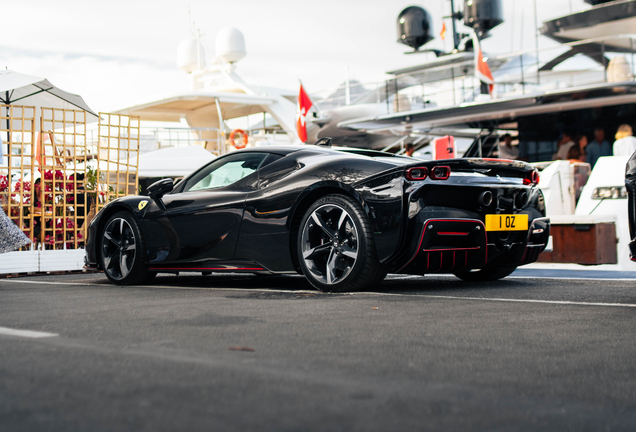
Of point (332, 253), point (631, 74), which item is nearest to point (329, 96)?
point (631, 74)

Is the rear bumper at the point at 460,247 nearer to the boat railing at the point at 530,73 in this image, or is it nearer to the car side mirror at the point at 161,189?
the car side mirror at the point at 161,189

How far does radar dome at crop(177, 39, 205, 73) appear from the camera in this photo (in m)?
33.8

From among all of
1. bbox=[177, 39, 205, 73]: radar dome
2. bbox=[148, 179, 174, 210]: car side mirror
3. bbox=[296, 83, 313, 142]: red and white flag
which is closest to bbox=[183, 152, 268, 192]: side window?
bbox=[148, 179, 174, 210]: car side mirror

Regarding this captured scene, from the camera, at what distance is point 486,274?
6152 mm

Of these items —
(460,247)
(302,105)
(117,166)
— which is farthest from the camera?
(302,105)

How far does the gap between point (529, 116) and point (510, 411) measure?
16752mm

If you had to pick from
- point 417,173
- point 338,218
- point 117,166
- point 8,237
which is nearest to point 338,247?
point 338,218

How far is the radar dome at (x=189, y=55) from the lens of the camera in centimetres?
3384

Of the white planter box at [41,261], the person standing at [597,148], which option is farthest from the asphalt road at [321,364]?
the person standing at [597,148]

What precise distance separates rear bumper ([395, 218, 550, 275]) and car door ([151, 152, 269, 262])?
1504mm

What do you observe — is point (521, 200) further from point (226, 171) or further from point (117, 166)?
point (117, 166)

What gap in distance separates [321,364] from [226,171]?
3.78 meters

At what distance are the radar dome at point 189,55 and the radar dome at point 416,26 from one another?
13125mm

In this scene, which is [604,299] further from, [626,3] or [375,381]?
[626,3]
